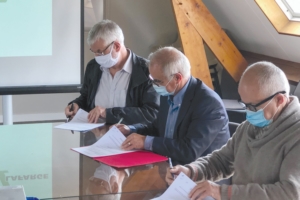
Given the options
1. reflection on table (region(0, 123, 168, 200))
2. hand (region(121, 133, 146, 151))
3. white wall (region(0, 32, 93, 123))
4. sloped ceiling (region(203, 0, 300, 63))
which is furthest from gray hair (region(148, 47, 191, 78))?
white wall (region(0, 32, 93, 123))

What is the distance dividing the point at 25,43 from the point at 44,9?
0.31 m

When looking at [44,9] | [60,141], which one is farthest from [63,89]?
[60,141]

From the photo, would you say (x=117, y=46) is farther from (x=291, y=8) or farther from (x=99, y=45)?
(x=291, y=8)

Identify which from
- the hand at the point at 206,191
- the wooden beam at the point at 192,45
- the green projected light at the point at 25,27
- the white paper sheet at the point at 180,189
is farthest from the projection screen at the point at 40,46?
the hand at the point at 206,191

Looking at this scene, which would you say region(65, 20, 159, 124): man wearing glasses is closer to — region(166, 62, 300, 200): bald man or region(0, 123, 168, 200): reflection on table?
region(0, 123, 168, 200): reflection on table

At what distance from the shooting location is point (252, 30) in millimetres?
4086

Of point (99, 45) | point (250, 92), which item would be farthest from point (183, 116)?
point (99, 45)

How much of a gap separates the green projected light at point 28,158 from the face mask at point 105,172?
0.20 metres

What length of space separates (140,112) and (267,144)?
3.71 feet

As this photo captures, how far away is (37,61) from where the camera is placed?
3756mm

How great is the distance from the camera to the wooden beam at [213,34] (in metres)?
3.90

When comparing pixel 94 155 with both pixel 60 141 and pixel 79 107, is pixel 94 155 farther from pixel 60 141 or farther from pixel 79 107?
pixel 79 107

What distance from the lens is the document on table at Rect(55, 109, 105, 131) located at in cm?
A: 257

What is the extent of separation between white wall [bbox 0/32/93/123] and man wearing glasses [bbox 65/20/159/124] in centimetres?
194
